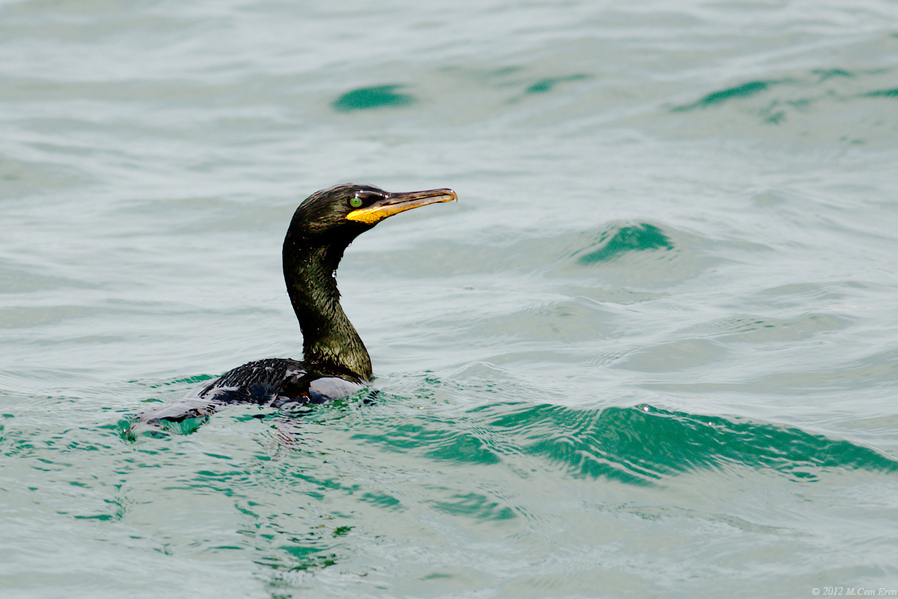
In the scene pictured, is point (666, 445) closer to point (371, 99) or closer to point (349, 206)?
point (349, 206)

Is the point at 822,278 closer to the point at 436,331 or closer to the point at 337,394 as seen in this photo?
the point at 436,331

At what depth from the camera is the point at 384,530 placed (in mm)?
4406

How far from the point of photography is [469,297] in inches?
340

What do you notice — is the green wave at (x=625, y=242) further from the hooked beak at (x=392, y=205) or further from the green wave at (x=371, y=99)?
the green wave at (x=371, y=99)

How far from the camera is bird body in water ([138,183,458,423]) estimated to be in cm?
553

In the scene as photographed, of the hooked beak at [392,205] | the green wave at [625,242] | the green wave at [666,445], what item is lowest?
the green wave at [666,445]

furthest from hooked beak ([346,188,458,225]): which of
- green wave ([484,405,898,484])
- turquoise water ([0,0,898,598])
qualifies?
green wave ([484,405,898,484])

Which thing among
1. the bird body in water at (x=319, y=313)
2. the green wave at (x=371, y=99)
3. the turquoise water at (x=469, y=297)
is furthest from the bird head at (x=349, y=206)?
the green wave at (x=371, y=99)

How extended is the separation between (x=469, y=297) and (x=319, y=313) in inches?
104

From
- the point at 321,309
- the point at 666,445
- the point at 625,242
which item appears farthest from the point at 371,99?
the point at 666,445

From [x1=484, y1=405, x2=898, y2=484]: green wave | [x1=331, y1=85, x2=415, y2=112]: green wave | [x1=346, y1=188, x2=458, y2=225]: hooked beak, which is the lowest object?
[x1=484, y1=405, x2=898, y2=484]: green wave

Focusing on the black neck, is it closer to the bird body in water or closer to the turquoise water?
the bird body in water

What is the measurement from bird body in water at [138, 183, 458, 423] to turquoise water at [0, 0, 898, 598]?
0.20 metres

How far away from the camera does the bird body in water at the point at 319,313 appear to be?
553 cm
